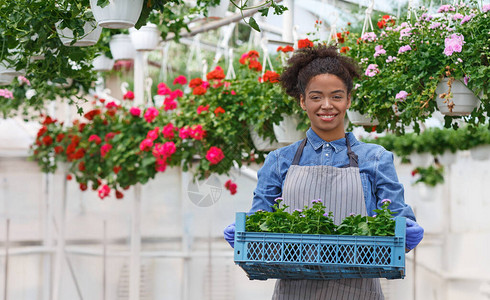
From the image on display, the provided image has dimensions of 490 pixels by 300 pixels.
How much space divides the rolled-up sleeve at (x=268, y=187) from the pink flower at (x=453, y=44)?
1124 millimetres

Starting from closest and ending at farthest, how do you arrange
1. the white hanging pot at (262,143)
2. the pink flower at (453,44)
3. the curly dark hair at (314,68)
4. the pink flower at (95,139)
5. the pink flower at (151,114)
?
the curly dark hair at (314,68) < the pink flower at (453,44) < the white hanging pot at (262,143) < the pink flower at (151,114) < the pink flower at (95,139)

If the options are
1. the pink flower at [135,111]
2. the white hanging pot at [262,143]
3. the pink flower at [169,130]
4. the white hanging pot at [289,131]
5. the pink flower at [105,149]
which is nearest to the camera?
the white hanging pot at [289,131]

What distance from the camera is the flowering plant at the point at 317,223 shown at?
4.80 ft

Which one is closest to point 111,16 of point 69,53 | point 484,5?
point 69,53

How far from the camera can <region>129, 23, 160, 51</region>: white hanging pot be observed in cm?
464

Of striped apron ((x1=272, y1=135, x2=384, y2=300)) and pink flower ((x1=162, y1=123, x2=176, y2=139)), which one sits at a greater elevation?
pink flower ((x1=162, y1=123, x2=176, y2=139))

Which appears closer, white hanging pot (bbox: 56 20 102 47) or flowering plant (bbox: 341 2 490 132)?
white hanging pot (bbox: 56 20 102 47)

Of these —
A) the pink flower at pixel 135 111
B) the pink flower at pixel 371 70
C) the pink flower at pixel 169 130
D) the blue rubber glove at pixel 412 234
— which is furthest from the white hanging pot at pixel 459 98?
the pink flower at pixel 135 111

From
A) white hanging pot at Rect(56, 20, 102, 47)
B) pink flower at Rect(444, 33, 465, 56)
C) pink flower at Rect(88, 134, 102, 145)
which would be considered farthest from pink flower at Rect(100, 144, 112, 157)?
pink flower at Rect(444, 33, 465, 56)

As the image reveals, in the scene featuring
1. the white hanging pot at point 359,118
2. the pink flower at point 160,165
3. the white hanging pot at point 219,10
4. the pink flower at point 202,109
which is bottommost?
the pink flower at point 160,165

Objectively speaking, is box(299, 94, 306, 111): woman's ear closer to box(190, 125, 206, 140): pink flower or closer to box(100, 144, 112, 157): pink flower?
box(190, 125, 206, 140): pink flower

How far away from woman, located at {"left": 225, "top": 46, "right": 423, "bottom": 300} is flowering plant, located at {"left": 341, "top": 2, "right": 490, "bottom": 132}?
100 cm

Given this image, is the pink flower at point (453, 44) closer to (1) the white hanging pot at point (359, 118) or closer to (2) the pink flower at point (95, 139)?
(1) the white hanging pot at point (359, 118)

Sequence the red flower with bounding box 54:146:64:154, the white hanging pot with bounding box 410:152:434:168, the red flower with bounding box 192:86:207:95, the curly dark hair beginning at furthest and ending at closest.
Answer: the white hanging pot with bounding box 410:152:434:168 < the red flower with bounding box 54:146:64:154 < the red flower with bounding box 192:86:207:95 < the curly dark hair
